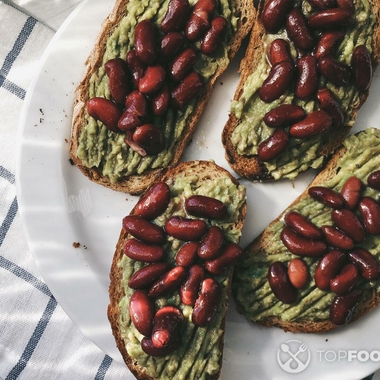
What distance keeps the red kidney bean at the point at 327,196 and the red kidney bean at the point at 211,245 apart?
46 centimetres

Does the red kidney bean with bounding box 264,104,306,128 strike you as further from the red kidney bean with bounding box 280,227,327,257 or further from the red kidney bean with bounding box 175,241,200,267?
the red kidney bean with bounding box 175,241,200,267

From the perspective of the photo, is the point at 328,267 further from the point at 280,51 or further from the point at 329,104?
the point at 280,51

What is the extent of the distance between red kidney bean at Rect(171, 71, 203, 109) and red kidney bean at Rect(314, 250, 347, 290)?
899 mm

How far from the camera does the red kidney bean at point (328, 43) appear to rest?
228cm

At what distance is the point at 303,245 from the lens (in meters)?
2.27

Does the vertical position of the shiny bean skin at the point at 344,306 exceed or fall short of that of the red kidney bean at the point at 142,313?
it exceeds it

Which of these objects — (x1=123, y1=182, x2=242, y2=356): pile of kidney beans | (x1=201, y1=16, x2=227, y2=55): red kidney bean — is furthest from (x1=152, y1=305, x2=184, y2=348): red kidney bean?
(x1=201, y1=16, x2=227, y2=55): red kidney bean

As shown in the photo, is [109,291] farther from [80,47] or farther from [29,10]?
[29,10]

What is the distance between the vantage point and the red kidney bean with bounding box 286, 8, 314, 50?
2.27m

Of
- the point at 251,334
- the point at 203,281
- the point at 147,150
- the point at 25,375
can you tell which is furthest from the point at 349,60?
the point at 25,375

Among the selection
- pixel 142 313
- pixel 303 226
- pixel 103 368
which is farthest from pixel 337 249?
pixel 103 368

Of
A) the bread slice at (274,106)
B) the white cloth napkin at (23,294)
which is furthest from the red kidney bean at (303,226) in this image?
the white cloth napkin at (23,294)

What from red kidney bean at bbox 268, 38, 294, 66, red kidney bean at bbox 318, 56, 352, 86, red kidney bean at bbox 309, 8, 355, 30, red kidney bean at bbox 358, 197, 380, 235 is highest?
red kidney bean at bbox 309, 8, 355, 30

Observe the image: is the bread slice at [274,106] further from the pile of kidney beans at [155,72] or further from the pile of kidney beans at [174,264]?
the pile of kidney beans at [174,264]
